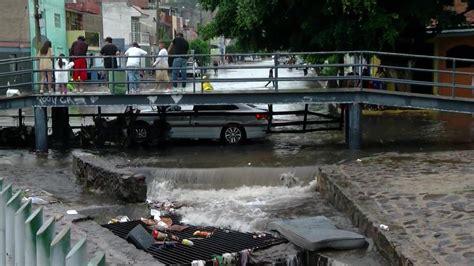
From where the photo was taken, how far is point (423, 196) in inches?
402

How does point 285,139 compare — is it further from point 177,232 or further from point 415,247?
point 415,247

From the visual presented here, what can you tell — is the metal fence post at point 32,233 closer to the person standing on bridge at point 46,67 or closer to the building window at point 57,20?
the person standing on bridge at point 46,67

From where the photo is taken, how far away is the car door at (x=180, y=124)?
744 inches

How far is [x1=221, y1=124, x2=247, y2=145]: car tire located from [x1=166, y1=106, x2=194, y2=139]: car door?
974 millimetres

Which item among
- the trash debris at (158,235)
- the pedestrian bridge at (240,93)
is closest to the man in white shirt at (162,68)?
the pedestrian bridge at (240,93)

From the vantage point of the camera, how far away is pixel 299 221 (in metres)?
10.0

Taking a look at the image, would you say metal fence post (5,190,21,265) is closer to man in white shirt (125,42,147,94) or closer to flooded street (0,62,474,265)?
flooded street (0,62,474,265)

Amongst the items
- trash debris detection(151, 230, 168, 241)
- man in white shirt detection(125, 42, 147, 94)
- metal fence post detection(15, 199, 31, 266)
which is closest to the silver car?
man in white shirt detection(125, 42, 147, 94)

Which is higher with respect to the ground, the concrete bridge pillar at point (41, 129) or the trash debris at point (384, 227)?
the concrete bridge pillar at point (41, 129)

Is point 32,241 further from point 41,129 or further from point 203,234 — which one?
point 41,129

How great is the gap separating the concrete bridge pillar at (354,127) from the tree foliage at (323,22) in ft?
12.9

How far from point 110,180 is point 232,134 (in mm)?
6507

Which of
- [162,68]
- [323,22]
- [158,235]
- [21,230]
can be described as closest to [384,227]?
[158,235]

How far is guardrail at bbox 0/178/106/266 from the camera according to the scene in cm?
275
